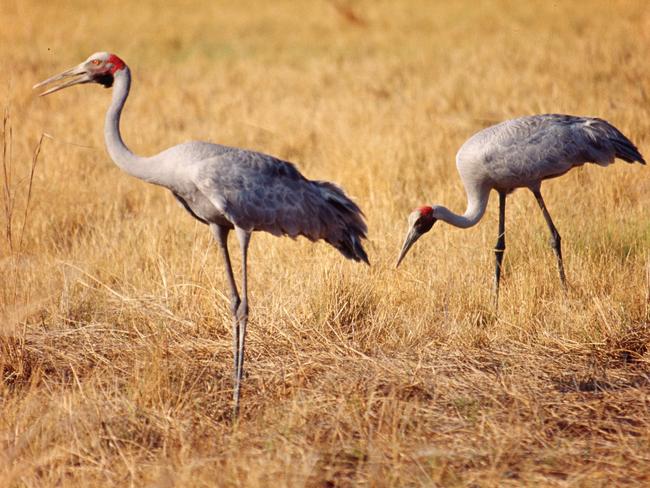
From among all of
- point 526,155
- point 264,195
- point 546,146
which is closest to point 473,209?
point 526,155

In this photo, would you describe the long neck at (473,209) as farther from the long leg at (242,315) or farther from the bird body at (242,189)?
the long leg at (242,315)

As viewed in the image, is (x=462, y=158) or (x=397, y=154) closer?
(x=462, y=158)

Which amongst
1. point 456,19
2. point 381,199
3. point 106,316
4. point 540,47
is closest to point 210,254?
point 106,316

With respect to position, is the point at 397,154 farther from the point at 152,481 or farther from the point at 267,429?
the point at 152,481

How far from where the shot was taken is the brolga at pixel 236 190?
4762 mm

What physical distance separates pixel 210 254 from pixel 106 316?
117 centimetres

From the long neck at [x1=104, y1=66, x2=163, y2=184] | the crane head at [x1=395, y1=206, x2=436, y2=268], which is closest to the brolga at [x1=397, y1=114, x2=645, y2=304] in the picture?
the crane head at [x1=395, y1=206, x2=436, y2=268]

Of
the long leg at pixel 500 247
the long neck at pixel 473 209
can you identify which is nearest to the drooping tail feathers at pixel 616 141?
the long leg at pixel 500 247

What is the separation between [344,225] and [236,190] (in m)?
0.73

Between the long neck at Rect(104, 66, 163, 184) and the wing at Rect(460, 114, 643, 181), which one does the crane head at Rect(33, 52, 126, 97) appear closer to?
the long neck at Rect(104, 66, 163, 184)

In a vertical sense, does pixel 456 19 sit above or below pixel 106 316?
above

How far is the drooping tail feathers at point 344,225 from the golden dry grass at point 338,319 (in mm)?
389

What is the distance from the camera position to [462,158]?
6.58m

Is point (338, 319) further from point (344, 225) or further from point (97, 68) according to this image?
point (97, 68)
